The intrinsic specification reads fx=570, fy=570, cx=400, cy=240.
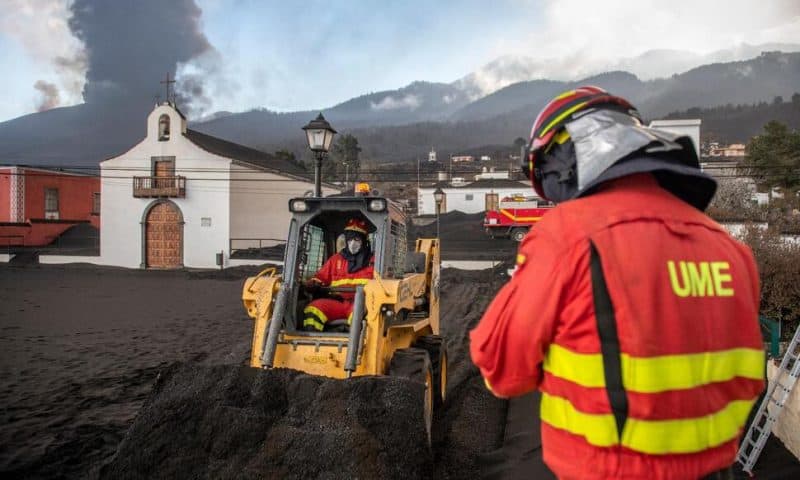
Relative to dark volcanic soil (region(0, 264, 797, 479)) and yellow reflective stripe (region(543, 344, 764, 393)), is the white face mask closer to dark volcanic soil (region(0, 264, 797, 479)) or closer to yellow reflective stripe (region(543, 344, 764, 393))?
dark volcanic soil (region(0, 264, 797, 479))

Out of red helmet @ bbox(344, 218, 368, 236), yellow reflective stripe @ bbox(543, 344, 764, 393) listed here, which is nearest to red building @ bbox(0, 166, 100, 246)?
red helmet @ bbox(344, 218, 368, 236)

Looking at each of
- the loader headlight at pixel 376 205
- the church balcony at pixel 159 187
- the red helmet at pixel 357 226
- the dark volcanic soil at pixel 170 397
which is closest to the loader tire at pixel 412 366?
the dark volcanic soil at pixel 170 397

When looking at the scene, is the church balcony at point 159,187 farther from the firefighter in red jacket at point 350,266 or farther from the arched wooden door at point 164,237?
the firefighter in red jacket at point 350,266

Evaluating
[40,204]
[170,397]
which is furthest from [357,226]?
[40,204]

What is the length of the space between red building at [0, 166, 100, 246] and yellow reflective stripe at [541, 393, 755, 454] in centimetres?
4073

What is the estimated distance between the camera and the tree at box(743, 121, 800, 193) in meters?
30.7

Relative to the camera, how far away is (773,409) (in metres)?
4.73

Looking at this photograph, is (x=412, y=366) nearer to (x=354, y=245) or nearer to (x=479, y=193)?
(x=354, y=245)

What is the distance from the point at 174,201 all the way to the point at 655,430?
34482mm

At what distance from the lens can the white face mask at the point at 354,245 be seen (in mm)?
6422

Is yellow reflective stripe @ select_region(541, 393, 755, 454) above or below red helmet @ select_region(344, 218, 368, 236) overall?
below

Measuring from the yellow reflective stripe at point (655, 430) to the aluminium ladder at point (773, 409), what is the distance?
3.58 metres

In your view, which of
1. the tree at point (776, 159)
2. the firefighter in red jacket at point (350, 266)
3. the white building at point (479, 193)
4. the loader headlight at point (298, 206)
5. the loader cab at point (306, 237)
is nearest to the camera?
the loader cab at point (306, 237)

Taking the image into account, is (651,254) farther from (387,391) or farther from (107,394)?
(107,394)
